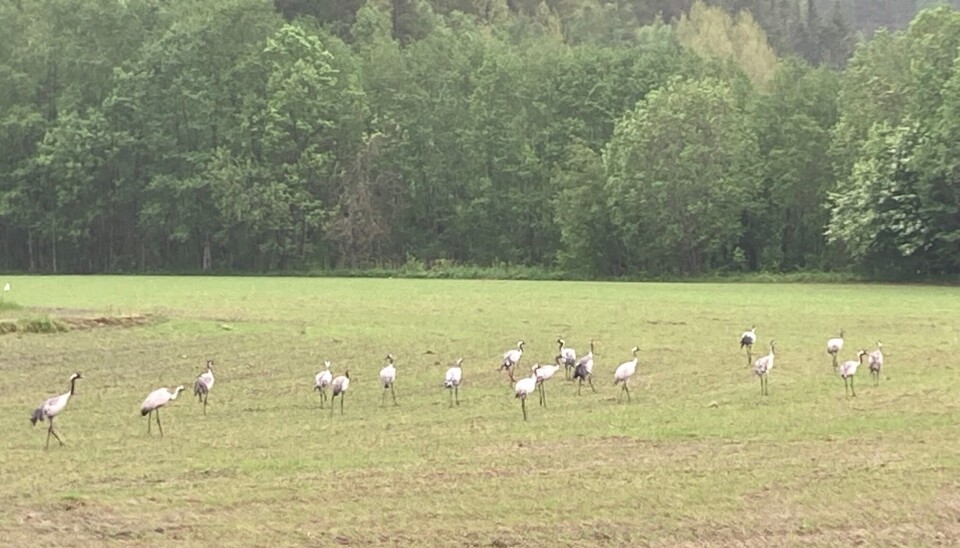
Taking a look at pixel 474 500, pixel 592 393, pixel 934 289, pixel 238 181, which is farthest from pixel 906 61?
pixel 474 500

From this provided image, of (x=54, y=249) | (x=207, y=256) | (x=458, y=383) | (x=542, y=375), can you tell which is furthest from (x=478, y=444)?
(x=54, y=249)

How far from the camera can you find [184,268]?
87.8 metres

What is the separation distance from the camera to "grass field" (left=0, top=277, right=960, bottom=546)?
40.2 feet

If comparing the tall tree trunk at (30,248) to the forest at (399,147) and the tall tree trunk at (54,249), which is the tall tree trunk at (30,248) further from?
the tall tree trunk at (54,249)

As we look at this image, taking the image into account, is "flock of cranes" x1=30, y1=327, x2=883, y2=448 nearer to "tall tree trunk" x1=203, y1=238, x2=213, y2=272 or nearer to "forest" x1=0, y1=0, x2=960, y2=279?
"forest" x1=0, y1=0, x2=960, y2=279

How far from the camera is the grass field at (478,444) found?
1224 cm

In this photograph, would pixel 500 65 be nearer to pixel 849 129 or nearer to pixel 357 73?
pixel 357 73

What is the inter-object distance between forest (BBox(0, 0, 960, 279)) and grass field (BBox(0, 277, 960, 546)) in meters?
39.3

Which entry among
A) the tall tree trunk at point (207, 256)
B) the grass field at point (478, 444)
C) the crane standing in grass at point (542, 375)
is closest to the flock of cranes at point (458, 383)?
the crane standing in grass at point (542, 375)

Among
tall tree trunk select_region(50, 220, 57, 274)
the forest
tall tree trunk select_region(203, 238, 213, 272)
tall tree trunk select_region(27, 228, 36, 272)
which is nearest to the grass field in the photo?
the forest

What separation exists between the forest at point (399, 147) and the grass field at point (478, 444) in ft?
129

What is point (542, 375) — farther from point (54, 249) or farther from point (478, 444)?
point (54, 249)

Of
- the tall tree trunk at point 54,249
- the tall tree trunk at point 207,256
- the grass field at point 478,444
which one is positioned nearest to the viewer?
the grass field at point 478,444

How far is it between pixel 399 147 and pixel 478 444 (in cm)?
6818
